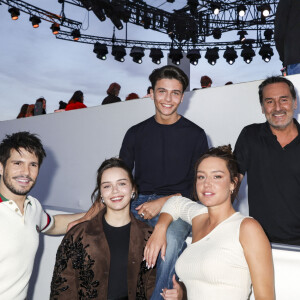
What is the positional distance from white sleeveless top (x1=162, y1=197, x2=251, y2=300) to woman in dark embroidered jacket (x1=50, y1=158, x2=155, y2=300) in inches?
13.3

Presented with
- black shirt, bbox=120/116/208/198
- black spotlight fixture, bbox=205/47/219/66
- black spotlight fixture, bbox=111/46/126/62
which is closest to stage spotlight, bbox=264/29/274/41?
black spotlight fixture, bbox=205/47/219/66

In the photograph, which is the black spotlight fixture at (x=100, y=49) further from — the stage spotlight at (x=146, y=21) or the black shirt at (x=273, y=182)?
the black shirt at (x=273, y=182)

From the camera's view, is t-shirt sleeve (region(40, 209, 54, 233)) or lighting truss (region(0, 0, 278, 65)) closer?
t-shirt sleeve (region(40, 209, 54, 233))

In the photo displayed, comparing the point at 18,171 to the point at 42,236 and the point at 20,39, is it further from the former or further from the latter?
the point at 20,39

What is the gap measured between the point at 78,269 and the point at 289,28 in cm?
237

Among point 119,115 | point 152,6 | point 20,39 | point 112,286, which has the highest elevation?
point 152,6

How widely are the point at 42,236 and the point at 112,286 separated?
54.6 inches

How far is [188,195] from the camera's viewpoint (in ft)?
6.77

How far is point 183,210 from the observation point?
69.7 inches

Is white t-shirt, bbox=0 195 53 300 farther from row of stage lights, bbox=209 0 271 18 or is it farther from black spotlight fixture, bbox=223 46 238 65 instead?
black spotlight fixture, bbox=223 46 238 65

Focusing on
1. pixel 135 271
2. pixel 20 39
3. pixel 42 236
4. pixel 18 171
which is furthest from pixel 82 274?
pixel 20 39

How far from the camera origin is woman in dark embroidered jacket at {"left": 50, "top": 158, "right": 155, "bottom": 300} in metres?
1.76

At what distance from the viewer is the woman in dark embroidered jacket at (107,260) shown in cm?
176

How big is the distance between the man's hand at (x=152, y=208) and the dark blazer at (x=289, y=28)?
1668 mm
